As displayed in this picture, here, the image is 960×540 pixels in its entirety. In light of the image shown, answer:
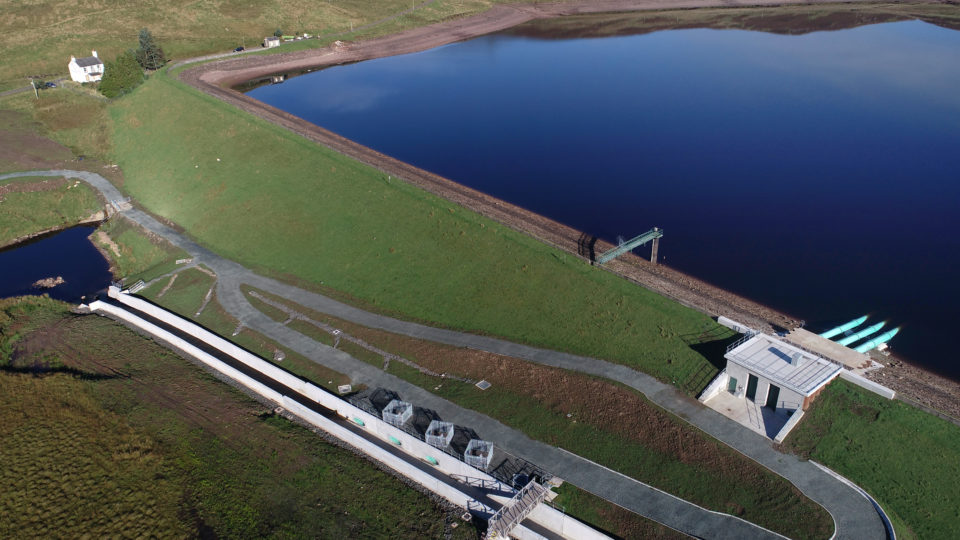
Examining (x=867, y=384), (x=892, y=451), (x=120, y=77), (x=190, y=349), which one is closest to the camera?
(x=892, y=451)

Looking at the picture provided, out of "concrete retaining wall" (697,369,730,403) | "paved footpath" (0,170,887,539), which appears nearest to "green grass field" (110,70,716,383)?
"paved footpath" (0,170,887,539)

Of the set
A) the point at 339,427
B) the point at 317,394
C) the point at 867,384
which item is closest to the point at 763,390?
the point at 867,384

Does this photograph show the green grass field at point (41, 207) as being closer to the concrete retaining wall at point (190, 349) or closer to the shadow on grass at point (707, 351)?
the concrete retaining wall at point (190, 349)

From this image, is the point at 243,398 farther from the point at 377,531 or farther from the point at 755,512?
the point at 755,512

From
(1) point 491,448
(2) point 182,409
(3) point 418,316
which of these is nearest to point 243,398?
(2) point 182,409

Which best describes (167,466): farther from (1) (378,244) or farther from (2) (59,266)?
(2) (59,266)

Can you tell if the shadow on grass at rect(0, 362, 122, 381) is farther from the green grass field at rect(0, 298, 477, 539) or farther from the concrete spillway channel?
the concrete spillway channel

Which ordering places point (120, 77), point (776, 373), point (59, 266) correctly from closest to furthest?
point (776, 373) < point (59, 266) < point (120, 77)
